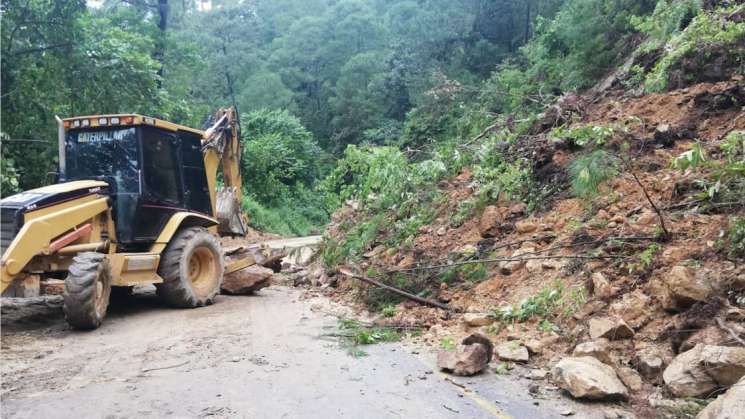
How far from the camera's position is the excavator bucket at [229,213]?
10.4 metres

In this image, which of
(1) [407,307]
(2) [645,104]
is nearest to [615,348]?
(1) [407,307]

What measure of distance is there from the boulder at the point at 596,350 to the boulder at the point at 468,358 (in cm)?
74

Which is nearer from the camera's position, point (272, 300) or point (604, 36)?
point (272, 300)

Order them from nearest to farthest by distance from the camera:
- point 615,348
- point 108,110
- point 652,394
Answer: point 652,394 < point 615,348 < point 108,110

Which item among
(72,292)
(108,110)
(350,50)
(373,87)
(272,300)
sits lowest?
(272,300)

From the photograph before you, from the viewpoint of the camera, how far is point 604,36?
45.0ft

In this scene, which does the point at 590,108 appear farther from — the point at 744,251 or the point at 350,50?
the point at 350,50

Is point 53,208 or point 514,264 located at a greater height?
point 53,208

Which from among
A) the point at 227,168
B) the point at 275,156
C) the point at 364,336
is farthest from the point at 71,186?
the point at 275,156

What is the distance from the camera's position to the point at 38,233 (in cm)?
649

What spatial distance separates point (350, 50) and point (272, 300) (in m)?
36.7

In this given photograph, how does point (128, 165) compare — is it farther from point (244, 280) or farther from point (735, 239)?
point (735, 239)

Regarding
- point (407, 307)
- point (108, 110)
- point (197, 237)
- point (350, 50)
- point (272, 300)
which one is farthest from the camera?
point (350, 50)

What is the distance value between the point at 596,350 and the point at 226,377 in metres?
3.03
